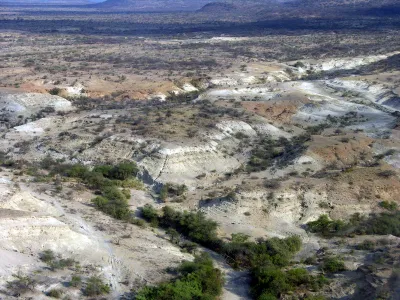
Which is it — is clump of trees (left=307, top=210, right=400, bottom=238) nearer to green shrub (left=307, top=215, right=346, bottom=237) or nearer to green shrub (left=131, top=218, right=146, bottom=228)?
green shrub (left=307, top=215, right=346, bottom=237)

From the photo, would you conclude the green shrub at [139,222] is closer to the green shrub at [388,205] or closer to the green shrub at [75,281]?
the green shrub at [75,281]

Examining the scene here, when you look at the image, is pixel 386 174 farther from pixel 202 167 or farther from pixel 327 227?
pixel 202 167

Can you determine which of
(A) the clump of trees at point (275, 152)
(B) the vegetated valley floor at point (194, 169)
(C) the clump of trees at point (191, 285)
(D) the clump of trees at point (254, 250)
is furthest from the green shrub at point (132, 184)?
(C) the clump of trees at point (191, 285)

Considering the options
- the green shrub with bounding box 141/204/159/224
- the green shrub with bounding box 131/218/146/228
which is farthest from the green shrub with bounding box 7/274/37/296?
the green shrub with bounding box 141/204/159/224

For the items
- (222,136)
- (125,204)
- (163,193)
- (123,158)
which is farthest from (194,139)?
(125,204)

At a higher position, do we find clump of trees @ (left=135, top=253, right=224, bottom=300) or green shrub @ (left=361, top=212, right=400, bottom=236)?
clump of trees @ (left=135, top=253, right=224, bottom=300)
